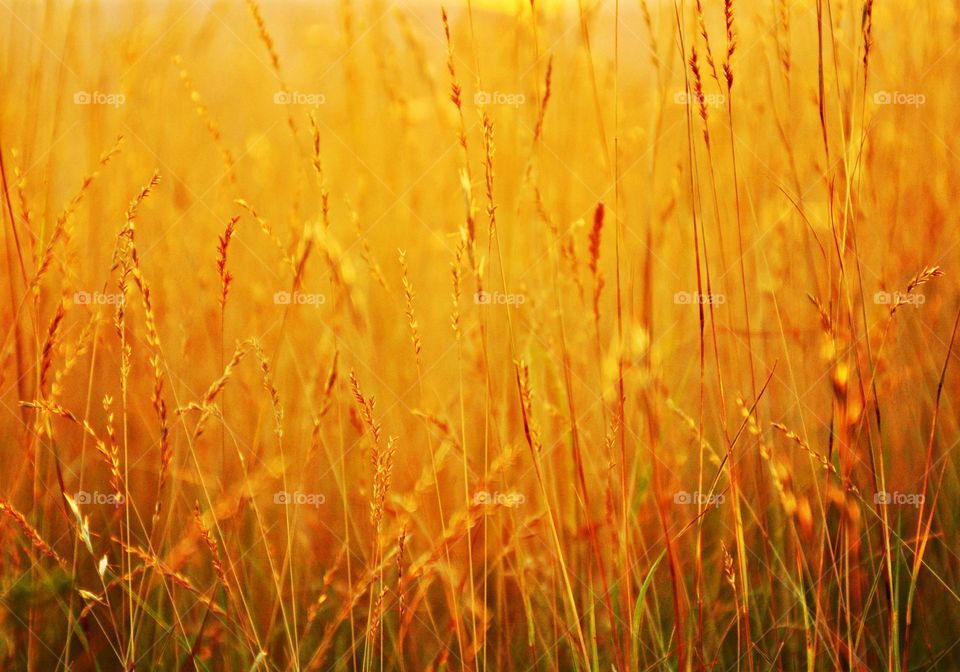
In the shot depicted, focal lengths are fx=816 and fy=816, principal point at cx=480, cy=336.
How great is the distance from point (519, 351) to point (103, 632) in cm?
87

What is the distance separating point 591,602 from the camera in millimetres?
1364

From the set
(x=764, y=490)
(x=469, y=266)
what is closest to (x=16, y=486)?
(x=469, y=266)

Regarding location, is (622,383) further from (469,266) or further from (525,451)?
(469,266)

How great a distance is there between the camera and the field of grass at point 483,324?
1.41 metres
